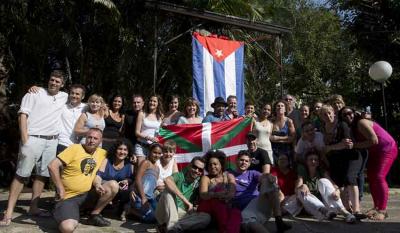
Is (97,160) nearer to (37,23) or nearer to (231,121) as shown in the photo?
(231,121)

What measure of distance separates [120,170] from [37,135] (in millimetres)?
1132

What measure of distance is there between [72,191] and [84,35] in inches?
297

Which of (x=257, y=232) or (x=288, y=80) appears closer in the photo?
(x=257, y=232)

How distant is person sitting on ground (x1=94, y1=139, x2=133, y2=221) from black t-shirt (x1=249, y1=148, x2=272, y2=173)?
1653mm

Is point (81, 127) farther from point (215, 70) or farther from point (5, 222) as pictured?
point (215, 70)

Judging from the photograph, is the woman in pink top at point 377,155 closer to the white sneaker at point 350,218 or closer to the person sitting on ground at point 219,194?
the white sneaker at point 350,218

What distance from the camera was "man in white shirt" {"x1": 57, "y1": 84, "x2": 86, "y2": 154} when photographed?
19.6 ft


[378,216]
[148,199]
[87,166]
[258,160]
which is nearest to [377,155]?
[378,216]

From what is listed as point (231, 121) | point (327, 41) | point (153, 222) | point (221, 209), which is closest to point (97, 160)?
point (153, 222)

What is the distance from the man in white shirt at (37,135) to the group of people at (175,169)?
12mm

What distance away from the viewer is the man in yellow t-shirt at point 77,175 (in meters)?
5.26

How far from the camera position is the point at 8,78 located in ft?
37.6

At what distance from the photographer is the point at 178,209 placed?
5355mm

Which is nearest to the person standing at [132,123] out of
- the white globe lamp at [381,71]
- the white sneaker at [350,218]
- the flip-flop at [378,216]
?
the white sneaker at [350,218]
